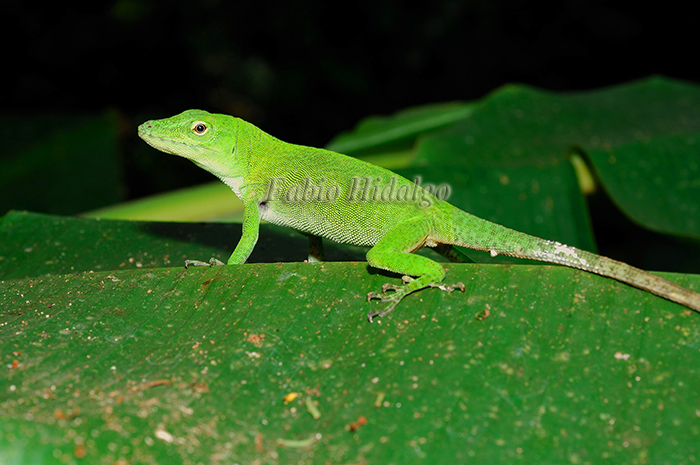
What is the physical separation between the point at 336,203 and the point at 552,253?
1120 millimetres

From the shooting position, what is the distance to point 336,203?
9.91 feet

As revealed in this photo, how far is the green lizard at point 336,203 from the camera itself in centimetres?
262

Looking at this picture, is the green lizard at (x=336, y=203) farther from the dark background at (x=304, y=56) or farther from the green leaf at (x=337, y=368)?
the dark background at (x=304, y=56)

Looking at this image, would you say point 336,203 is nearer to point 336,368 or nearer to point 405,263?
point 405,263

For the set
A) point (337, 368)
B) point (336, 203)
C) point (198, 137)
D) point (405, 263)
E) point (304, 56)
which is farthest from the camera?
point (304, 56)

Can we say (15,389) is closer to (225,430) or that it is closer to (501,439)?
(225,430)

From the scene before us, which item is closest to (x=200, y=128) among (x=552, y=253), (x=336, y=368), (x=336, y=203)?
(x=336, y=203)

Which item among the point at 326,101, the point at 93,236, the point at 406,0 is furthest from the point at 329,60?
the point at 93,236

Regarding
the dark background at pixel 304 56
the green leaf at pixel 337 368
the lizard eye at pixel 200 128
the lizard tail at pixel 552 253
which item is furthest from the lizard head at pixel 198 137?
the dark background at pixel 304 56

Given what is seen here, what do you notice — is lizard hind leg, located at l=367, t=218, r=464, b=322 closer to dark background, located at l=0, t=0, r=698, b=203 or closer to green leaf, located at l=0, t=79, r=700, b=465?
green leaf, located at l=0, t=79, r=700, b=465

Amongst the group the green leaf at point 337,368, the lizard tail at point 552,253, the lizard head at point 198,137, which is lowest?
the green leaf at point 337,368

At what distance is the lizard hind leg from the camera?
2.21m

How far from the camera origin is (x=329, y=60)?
7.90m

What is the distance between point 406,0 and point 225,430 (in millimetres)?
6969
